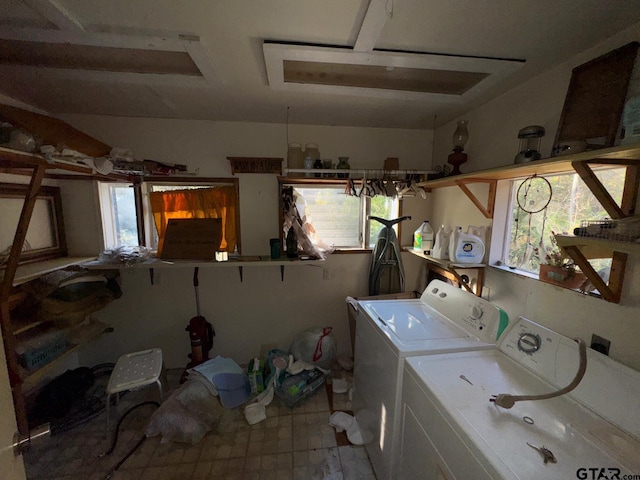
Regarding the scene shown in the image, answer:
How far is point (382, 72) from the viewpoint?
1.43 meters

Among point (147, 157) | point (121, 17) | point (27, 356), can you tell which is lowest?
point (27, 356)

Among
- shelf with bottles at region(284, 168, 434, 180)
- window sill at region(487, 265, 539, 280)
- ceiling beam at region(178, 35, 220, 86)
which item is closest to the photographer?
ceiling beam at region(178, 35, 220, 86)

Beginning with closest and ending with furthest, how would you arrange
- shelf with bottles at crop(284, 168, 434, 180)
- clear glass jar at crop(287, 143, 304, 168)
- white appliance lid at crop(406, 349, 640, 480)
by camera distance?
white appliance lid at crop(406, 349, 640, 480)
shelf with bottles at crop(284, 168, 434, 180)
clear glass jar at crop(287, 143, 304, 168)

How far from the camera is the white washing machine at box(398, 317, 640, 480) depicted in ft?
2.48

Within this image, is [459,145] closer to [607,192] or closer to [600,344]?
[607,192]

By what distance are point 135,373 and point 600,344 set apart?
8.83 feet

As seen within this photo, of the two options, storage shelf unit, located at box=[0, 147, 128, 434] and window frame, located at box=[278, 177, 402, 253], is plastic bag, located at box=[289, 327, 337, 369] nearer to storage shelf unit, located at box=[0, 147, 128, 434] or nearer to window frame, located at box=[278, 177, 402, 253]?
window frame, located at box=[278, 177, 402, 253]

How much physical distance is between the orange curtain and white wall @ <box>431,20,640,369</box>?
1951 mm

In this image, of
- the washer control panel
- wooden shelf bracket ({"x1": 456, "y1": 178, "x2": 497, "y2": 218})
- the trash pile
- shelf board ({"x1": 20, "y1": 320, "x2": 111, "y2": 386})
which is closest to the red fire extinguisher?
the trash pile

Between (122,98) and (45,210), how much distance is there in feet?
3.64

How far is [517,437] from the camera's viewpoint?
2.69 feet

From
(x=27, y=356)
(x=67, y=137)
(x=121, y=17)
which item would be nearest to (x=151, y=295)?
(x=27, y=356)

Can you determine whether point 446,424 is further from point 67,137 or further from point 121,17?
point 67,137

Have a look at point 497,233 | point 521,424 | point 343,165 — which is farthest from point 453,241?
point 521,424
